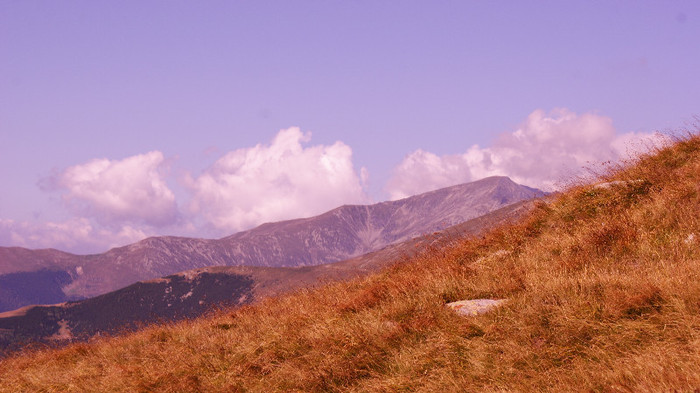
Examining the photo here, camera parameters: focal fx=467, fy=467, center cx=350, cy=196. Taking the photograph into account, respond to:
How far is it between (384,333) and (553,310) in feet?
8.29

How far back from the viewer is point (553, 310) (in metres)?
6.74

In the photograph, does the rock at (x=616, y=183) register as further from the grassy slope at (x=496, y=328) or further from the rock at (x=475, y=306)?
the rock at (x=475, y=306)

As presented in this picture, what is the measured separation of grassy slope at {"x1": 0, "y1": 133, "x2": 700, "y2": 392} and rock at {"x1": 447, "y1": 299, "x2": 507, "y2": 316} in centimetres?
22

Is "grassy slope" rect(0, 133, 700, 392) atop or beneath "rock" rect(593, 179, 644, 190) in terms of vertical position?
beneath

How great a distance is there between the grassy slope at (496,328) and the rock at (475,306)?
0.22 m

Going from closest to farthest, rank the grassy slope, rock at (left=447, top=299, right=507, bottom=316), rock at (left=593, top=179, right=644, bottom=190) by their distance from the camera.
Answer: the grassy slope → rock at (left=447, top=299, right=507, bottom=316) → rock at (left=593, top=179, right=644, bottom=190)

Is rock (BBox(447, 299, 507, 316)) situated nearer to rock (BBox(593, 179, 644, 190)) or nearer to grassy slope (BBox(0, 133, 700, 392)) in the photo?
grassy slope (BBox(0, 133, 700, 392))

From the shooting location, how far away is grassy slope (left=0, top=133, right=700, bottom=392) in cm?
558

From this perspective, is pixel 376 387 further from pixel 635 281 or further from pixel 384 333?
pixel 635 281

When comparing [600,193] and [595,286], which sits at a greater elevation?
[600,193]

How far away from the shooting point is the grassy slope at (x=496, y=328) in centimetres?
558

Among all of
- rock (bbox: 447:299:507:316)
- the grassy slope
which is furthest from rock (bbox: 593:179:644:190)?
rock (bbox: 447:299:507:316)

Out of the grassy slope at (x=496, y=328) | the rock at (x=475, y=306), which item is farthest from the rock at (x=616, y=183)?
the rock at (x=475, y=306)

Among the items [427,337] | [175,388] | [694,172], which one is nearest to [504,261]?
[427,337]
